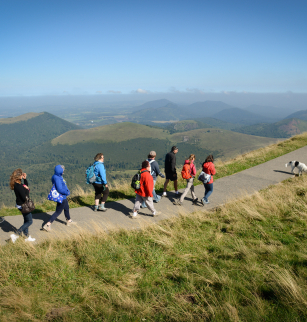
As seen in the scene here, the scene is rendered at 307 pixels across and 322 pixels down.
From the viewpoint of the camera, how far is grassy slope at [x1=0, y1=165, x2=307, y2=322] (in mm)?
2678

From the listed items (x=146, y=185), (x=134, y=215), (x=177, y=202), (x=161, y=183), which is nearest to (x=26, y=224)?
(x=134, y=215)

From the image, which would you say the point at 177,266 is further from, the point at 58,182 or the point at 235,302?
the point at 58,182

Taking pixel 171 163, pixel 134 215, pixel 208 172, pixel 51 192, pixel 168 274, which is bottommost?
pixel 134 215

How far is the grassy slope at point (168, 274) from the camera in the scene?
2.68 m

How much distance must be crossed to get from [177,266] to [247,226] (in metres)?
2.16

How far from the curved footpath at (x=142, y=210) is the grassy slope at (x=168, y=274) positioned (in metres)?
0.79

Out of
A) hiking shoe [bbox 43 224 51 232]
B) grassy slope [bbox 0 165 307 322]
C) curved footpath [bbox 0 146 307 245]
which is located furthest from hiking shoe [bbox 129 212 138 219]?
hiking shoe [bbox 43 224 51 232]

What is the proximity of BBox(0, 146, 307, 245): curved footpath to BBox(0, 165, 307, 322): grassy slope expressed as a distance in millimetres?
786

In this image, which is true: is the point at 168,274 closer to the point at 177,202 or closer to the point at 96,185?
the point at 177,202

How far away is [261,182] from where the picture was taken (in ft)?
28.7

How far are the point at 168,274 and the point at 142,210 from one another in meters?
3.45

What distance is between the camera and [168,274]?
3.49 metres

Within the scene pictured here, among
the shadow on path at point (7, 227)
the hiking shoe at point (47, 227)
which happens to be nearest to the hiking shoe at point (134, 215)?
the hiking shoe at point (47, 227)

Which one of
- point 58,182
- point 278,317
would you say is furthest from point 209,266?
point 58,182
